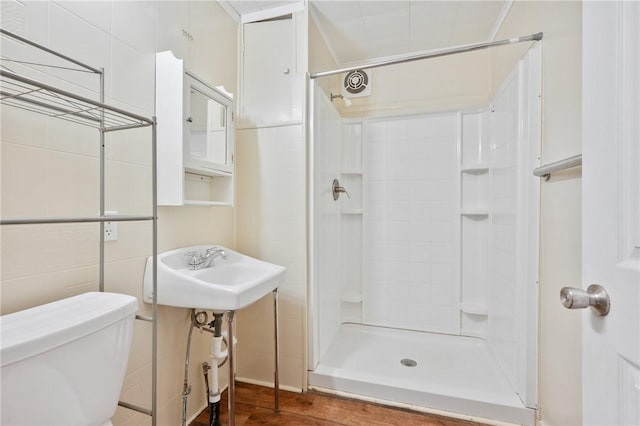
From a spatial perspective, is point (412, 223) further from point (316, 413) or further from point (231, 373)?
point (231, 373)

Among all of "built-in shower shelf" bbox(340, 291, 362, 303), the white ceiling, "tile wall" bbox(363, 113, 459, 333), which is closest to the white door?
the white ceiling

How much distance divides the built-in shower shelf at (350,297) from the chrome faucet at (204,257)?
128 cm

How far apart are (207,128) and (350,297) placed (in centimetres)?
173

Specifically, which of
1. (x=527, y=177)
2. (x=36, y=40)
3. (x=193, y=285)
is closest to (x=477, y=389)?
(x=527, y=177)

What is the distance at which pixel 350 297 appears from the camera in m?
2.46

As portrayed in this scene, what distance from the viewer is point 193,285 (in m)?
1.10

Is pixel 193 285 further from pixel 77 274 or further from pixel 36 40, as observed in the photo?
pixel 36 40

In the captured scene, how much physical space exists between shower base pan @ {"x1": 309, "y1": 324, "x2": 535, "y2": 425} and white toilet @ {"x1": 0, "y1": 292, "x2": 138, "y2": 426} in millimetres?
1154

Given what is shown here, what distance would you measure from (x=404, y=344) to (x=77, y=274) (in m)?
2.02

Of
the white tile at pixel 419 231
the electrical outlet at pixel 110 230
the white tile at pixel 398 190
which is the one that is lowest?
the white tile at pixel 419 231

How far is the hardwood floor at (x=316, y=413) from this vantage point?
142 centimetres

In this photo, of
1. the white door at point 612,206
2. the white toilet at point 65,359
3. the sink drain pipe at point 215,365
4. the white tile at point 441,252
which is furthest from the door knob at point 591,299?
the white tile at point 441,252

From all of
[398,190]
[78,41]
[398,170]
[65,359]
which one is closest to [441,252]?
[398,190]

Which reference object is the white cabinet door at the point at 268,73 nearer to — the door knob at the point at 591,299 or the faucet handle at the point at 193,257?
the faucet handle at the point at 193,257
